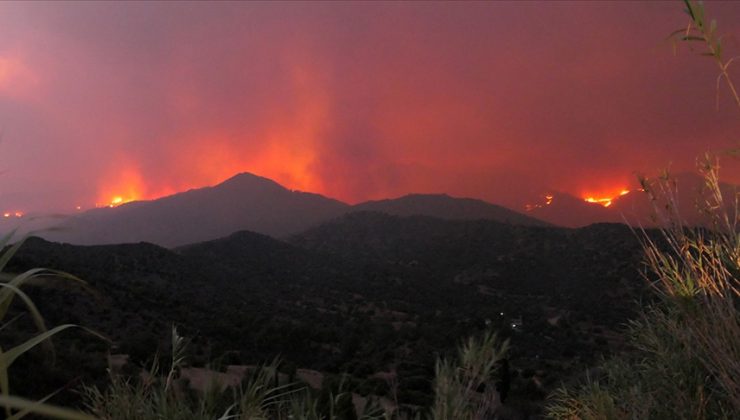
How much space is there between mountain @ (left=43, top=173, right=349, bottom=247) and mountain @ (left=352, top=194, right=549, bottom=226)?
1780 centimetres

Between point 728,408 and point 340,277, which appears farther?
point 340,277

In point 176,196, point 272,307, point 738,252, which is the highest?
point 176,196

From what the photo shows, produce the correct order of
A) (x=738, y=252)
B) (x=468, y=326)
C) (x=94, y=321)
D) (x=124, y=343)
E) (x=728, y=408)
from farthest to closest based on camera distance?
(x=468, y=326) < (x=94, y=321) < (x=124, y=343) < (x=728, y=408) < (x=738, y=252)

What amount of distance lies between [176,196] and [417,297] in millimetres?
153909

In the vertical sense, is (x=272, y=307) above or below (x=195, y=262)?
below

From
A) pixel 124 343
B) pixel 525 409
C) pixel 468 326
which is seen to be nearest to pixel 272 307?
pixel 468 326

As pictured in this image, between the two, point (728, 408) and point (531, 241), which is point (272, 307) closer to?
point (728, 408)

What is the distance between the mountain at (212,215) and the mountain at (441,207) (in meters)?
17.8

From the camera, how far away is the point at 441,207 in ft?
516

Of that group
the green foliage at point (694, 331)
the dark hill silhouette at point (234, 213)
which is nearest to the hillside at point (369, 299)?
the green foliage at point (694, 331)

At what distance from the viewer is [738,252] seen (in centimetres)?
461

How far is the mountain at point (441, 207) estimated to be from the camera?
148 m

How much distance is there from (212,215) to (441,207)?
77.2 meters

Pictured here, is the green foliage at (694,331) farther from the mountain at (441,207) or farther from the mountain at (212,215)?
the mountain at (212,215)
